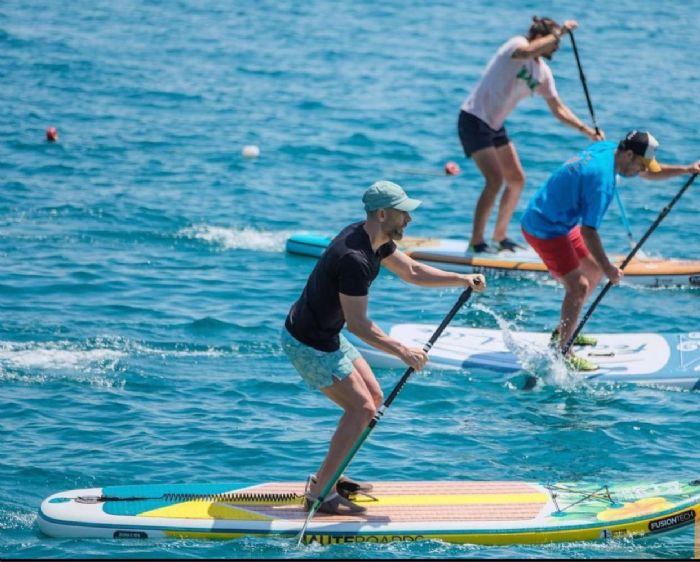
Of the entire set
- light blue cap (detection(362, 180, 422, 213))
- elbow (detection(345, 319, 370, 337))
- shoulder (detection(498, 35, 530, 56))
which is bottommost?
elbow (detection(345, 319, 370, 337))

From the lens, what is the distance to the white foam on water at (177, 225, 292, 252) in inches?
559

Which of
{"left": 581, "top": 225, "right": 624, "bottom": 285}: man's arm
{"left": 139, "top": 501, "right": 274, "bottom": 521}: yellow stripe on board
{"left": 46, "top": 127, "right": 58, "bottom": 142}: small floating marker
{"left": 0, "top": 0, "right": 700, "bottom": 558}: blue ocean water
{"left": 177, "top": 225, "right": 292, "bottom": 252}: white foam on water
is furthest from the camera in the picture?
{"left": 46, "top": 127, "right": 58, "bottom": 142}: small floating marker

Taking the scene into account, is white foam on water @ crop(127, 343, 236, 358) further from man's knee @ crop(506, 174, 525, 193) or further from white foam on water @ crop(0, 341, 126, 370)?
man's knee @ crop(506, 174, 525, 193)

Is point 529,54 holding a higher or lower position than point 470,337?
higher

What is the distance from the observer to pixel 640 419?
384 inches

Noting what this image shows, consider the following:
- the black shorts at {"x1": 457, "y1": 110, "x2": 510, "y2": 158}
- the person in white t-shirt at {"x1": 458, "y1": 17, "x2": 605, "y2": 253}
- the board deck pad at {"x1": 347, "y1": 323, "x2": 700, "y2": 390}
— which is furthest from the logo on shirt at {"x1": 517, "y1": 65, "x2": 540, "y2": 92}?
the board deck pad at {"x1": 347, "y1": 323, "x2": 700, "y2": 390}

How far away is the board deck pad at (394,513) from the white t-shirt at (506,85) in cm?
592

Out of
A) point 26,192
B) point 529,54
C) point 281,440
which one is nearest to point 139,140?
point 26,192

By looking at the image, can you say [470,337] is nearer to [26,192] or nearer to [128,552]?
[128,552]

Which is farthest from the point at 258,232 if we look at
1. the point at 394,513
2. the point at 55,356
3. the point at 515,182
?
the point at 394,513

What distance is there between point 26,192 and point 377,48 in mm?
10038

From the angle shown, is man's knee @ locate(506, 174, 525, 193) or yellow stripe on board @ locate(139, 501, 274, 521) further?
man's knee @ locate(506, 174, 525, 193)

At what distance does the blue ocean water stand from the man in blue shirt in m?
0.80

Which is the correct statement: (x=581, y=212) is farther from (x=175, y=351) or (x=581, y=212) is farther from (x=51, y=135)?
(x=51, y=135)
